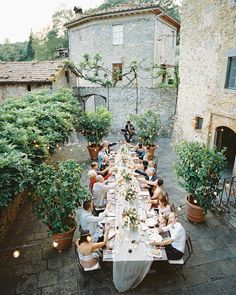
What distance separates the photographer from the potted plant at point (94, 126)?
1133 centimetres

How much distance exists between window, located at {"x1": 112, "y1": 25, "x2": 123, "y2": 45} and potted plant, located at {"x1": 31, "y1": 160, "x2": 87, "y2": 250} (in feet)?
53.6

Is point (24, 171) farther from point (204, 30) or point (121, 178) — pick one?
point (204, 30)

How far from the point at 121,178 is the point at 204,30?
753cm

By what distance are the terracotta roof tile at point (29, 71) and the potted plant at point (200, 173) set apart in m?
9.93

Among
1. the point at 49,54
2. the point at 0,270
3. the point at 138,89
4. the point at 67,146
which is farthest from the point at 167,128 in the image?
the point at 49,54

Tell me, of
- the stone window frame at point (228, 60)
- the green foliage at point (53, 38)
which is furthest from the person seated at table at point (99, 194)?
the green foliage at point (53, 38)

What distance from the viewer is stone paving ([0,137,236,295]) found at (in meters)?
4.75

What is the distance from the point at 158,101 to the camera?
15570 millimetres

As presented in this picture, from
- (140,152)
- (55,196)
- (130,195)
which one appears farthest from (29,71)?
(130,195)

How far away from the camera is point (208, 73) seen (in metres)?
10.0

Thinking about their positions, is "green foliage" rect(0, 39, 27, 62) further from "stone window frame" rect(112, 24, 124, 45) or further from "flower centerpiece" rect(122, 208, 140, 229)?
"flower centerpiece" rect(122, 208, 140, 229)

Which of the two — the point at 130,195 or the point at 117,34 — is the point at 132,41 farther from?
the point at 130,195

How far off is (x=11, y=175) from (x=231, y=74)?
27.8ft

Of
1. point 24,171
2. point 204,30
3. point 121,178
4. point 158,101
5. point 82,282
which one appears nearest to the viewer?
point 82,282
